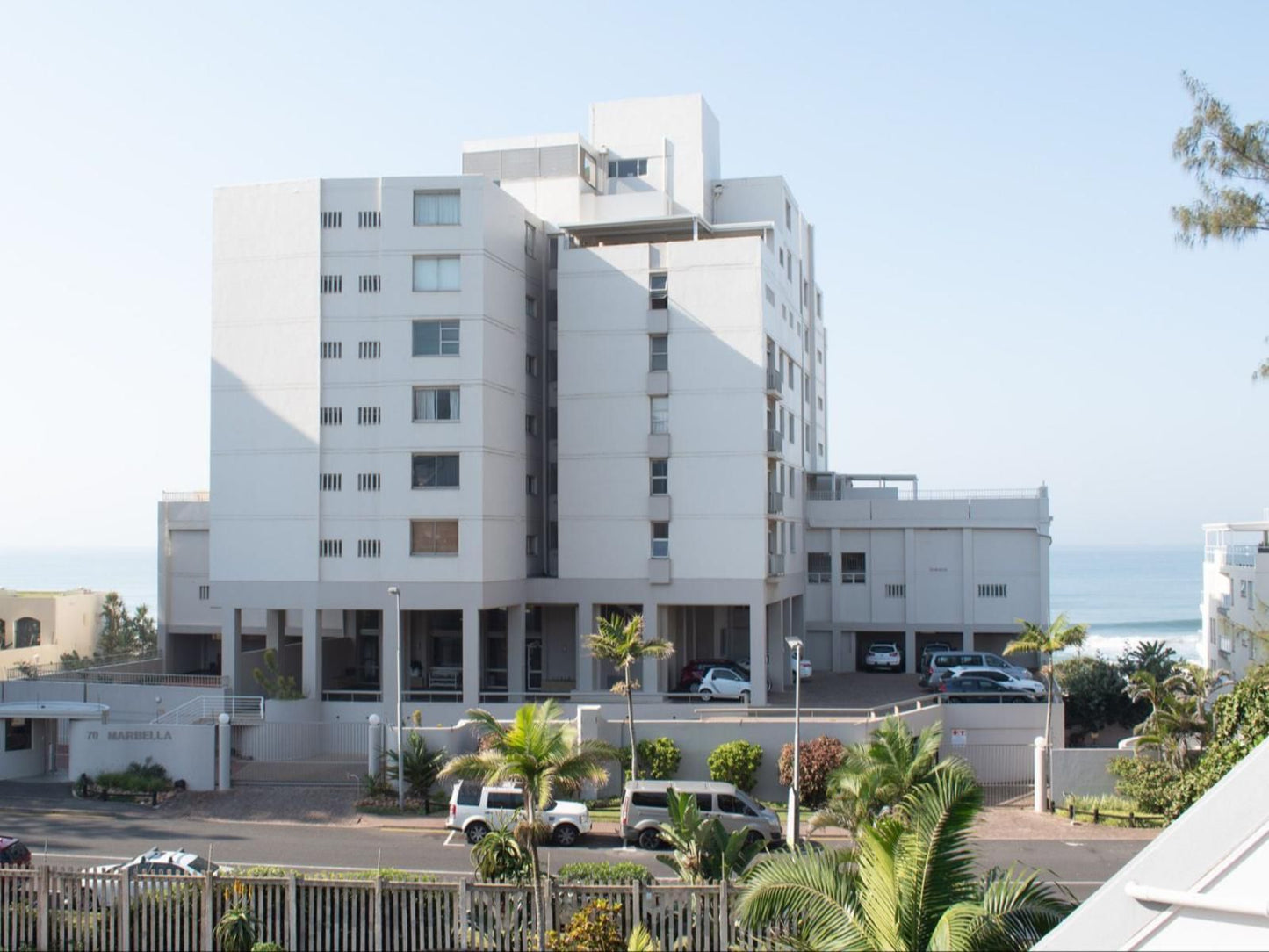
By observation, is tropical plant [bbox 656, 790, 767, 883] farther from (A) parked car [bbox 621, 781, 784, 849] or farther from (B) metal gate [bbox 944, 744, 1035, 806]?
(B) metal gate [bbox 944, 744, 1035, 806]

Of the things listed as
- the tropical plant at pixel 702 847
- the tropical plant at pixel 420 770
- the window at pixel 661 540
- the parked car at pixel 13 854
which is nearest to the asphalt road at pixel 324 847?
the parked car at pixel 13 854

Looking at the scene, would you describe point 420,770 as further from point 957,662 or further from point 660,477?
point 957,662

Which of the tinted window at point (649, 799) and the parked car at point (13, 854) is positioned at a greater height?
the tinted window at point (649, 799)

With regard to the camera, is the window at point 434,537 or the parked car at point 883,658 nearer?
the window at point 434,537

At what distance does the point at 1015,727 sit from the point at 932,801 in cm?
2823

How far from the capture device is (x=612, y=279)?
47125 millimetres

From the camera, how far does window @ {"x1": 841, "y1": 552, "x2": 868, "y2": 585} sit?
195ft

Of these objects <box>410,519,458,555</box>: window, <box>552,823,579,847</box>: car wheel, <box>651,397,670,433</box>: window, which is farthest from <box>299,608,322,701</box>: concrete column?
<box>552,823,579,847</box>: car wheel

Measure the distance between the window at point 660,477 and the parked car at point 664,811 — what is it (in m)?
19.2

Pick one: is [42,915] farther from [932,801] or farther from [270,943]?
[932,801]

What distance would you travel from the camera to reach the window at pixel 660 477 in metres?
46.6

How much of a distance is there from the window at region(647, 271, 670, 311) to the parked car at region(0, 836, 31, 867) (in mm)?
29219

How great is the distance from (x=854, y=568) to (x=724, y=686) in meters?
15.9

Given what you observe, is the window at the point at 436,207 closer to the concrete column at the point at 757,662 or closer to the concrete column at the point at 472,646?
the concrete column at the point at 472,646
